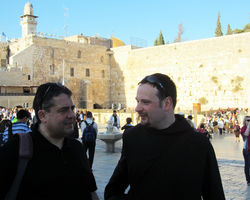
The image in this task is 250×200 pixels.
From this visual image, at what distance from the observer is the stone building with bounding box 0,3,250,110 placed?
2255 centimetres

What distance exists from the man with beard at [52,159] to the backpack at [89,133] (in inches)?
152

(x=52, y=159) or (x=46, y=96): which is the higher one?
(x=46, y=96)

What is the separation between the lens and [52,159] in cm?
164

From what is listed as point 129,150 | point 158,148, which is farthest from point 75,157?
point 158,148

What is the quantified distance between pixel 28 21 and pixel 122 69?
15049 mm

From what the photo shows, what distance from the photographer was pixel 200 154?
148 centimetres

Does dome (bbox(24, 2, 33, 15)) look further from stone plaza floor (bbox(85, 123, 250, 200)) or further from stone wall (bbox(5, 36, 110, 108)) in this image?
stone plaza floor (bbox(85, 123, 250, 200))

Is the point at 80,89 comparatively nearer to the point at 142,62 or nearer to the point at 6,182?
the point at 142,62

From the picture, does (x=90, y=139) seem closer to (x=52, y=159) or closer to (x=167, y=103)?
(x=52, y=159)

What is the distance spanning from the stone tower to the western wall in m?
14.4

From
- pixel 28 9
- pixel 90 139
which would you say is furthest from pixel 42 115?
pixel 28 9

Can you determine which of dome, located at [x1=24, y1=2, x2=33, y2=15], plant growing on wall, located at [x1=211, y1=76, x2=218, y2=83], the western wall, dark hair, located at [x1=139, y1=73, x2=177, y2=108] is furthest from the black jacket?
dome, located at [x1=24, y1=2, x2=33, y2=15]

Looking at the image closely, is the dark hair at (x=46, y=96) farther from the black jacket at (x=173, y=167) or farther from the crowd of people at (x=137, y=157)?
the black jacket at (x=173, y=167)

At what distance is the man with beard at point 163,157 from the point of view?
1.45 metres
